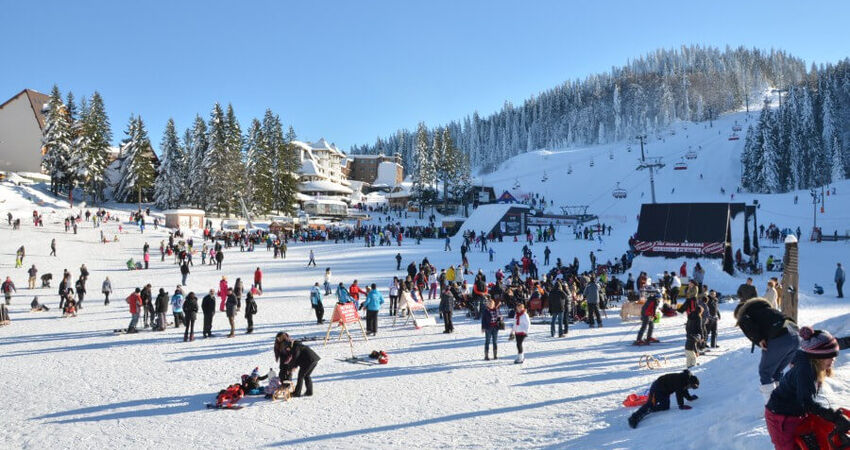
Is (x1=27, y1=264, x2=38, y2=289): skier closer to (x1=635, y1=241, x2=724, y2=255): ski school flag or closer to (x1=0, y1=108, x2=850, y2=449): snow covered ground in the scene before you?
(x1=0, y1=108, x2=850, y2=449): snow covered ground

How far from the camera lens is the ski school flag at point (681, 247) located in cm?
2439

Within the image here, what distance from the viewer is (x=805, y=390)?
10.9ft

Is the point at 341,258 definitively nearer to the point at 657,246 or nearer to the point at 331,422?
the point at 657,246

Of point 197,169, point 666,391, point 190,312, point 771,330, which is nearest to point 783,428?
point 771,330

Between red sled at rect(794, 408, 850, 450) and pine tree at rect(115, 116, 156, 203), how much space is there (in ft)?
197

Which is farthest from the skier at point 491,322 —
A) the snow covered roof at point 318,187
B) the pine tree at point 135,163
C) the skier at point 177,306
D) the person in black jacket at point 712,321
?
the snow covered roof at point 318,187

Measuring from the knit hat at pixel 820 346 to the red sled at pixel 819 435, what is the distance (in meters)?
0.36

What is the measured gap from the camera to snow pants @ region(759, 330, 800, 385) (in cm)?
451

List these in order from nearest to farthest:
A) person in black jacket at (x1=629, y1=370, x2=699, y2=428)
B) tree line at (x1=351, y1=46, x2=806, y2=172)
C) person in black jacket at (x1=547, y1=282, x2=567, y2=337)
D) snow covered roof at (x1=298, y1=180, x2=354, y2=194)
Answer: person in black jacket at (x1=629, y1=370, x2=699, y2=428), person in black jacket at (x1=547, y1=282, x2=567, y2=337), snow covered roof at (x1=298, y1=180, x2=354, y2=194), tree line at (x1=351, y1=46, x2=806, y2=172)

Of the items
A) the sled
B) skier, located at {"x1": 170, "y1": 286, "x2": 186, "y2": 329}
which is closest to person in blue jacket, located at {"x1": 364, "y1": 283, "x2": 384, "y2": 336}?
skier, located at {"x1": 170, "y1": 286, "x2": 186, "y2": 329}

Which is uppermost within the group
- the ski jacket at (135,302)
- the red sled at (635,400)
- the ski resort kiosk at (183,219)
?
the ski resort kiosk at (183,219)

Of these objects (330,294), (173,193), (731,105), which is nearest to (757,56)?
(731,105)

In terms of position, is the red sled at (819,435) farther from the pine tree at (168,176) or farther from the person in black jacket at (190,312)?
the pine tree at (168,176)

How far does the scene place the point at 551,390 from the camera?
8.77 metres
